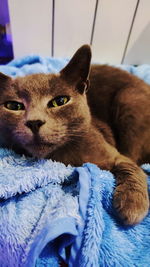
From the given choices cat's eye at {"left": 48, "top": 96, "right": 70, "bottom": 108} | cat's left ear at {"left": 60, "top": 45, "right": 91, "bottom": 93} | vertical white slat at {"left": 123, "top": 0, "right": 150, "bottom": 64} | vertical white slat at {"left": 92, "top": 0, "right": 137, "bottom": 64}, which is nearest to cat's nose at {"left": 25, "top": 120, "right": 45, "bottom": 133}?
cat's eye at {"left": 48, "top": 96, "right": 70, "bottom": 108}

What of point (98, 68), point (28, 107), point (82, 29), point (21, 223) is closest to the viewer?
point (21, 223)

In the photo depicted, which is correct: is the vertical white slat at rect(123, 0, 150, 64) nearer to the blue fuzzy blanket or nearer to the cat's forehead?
the cat's forehead

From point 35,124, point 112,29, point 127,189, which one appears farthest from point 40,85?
point 112,29

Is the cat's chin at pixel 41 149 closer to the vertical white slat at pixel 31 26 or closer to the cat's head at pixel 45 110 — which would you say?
the cat's head at pixel 45 110

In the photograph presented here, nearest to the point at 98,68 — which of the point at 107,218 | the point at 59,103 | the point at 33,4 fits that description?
the point at 59,103

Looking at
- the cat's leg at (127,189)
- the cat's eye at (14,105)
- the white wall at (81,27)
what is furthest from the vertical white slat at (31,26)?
the cat's leg at (127,189)

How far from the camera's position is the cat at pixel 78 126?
0.64 metres

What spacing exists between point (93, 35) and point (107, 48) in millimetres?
154

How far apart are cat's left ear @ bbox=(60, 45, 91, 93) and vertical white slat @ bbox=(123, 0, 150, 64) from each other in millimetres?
1019

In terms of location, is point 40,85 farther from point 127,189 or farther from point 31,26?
point 31,26

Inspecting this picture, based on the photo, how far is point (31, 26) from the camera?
→ 1474 mm

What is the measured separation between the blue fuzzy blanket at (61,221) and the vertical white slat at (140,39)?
4.18 ft

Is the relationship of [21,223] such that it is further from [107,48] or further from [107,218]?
[107,48]

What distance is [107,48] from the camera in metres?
1.67
